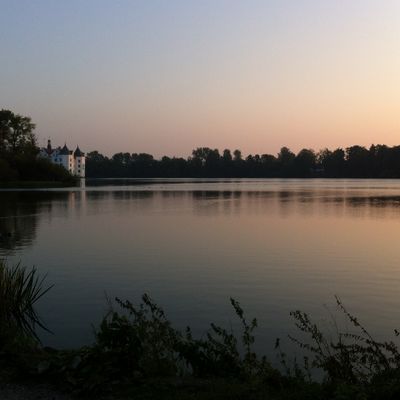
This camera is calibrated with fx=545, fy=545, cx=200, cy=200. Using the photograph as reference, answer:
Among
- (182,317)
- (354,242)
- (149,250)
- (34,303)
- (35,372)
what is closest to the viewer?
(35,372)

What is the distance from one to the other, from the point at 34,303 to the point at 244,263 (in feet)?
32.0

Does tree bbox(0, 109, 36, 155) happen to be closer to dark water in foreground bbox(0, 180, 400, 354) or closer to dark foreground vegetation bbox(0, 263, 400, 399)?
dark water in foreground bbox(0, 180, 400, 354)

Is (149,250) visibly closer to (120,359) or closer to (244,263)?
(244,263)

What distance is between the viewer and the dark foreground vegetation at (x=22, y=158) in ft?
356

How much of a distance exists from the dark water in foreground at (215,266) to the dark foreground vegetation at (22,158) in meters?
69.9

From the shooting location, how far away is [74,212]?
49.9 meters

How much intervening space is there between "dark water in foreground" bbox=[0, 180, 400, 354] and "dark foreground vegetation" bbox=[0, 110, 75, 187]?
229 ft

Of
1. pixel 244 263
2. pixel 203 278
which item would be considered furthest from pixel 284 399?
pixel 244 263

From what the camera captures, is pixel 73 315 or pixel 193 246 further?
pixel 193 246

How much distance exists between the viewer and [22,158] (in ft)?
365

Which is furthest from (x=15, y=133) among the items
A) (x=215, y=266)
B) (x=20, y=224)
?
(x=215, y=266)

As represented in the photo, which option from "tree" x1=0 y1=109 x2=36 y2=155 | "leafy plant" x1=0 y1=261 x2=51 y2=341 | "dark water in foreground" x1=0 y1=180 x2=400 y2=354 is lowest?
"dark water in foreground" x1=0 y1=180 x2=400 y2=354

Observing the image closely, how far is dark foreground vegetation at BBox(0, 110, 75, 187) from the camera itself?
109m

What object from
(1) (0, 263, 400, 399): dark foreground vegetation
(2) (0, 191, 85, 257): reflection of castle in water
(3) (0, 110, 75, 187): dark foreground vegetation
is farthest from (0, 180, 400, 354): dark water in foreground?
(3) (0, 110, 75, 187): dark foreground vegetation
